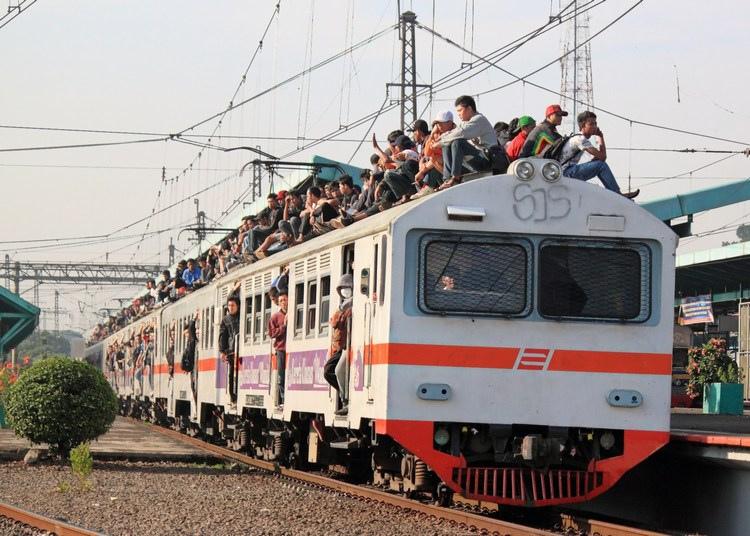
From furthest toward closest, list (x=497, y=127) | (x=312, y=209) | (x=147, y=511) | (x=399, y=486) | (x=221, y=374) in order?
(x=221, y=374), (x=312, y=209), (x=497, y=127), (x=399, y=486), (x=147, y=511)

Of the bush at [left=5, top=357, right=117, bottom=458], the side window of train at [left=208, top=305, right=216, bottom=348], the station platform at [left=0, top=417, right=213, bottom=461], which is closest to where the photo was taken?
the bush at [left=5, top=357, right=117, bottom=458]

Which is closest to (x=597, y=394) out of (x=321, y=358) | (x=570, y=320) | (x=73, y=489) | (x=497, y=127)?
(x=570, y=320)

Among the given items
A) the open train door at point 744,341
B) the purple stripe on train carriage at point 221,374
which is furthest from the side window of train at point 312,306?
the open train door at point 744,341

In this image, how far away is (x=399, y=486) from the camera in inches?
553

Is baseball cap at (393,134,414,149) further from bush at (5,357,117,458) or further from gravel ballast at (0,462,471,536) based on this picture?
bush at (5,357,117,458)

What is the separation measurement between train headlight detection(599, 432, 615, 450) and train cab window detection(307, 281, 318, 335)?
3960 millimetres

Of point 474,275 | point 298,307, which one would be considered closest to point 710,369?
point 298,307

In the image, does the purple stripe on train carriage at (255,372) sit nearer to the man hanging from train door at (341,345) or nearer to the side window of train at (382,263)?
the man hanging from train door at (341,345)

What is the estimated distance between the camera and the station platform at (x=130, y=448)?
19.7m

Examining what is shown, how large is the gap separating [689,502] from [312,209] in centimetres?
759

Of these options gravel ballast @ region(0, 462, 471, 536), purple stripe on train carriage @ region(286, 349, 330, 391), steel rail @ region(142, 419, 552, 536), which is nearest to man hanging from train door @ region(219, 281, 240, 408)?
steel rail @ region(142, 419, 552, 536)

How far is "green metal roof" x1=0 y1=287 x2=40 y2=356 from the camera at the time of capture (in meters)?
58.2

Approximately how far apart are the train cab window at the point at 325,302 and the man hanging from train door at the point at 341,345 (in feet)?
1.99

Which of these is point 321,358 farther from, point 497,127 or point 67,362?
point 67,362
